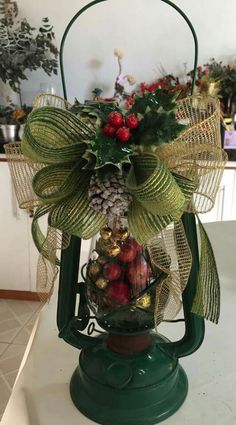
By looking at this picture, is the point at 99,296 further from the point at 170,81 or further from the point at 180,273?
the point at 170,81

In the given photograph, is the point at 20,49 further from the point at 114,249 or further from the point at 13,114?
the point at 114,249

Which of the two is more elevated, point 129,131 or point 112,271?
point 129,131

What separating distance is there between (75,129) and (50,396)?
16.7 inches

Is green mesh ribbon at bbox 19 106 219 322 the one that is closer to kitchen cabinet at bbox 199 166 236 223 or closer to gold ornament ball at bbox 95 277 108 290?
gold ornament ball at bbox 95 277 108 290

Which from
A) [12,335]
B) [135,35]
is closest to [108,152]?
[12,335]

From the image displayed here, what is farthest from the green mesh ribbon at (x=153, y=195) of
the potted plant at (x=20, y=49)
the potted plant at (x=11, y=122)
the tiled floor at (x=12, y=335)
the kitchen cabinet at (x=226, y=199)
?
the potted plant at (x=20, y=49)

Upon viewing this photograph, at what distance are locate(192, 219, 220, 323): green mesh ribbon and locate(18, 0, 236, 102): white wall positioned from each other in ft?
7.21

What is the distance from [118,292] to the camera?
2.11ft

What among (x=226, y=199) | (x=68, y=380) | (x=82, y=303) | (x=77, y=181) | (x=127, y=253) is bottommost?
(x=226, y=199)

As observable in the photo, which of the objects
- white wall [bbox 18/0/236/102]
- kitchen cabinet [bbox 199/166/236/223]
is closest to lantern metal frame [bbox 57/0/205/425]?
kitchen cabinet [bbox 199/166/236/223]

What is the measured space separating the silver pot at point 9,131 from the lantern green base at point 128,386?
73.1 inches

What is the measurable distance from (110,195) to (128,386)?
31 centimetres

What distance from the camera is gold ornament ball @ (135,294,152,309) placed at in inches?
25.7

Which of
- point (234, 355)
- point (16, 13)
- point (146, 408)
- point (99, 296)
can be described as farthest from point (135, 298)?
point (16, 13)
